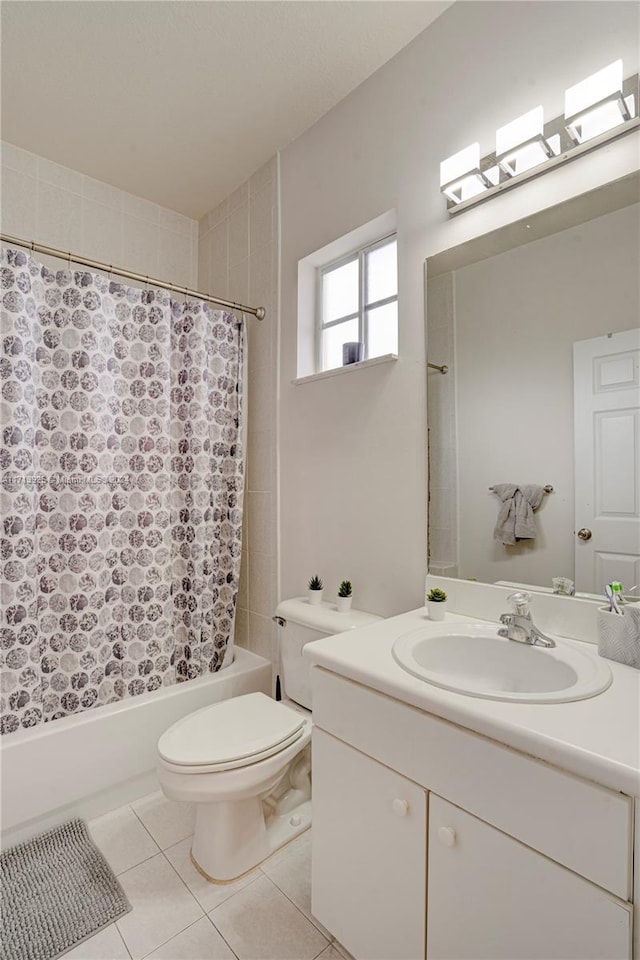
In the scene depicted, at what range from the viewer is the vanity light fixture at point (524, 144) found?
122cm

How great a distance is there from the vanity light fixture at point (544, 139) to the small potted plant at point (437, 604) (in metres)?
1.14

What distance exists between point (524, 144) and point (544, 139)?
5 cm

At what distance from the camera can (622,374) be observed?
1126 mm

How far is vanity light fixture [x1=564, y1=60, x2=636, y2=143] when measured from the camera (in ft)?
3.61

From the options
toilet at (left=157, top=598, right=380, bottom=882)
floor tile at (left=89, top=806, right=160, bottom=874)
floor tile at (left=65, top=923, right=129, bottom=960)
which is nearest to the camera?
floor tile at (left=65, top=923, right=129, bottom=960)

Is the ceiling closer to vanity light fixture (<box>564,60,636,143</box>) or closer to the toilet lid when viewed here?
vanity light fixture (<box>564,60,636,143</box>)

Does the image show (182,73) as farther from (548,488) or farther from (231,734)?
(231,734)

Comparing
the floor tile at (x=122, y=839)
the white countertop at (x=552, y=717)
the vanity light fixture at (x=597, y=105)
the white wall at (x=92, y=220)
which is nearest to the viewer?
the white countertop at (x=552, y=717)

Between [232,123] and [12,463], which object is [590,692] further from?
[232,123]

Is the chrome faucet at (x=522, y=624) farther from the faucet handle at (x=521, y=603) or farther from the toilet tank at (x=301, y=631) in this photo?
the toilet tank at (x=301, y=631)

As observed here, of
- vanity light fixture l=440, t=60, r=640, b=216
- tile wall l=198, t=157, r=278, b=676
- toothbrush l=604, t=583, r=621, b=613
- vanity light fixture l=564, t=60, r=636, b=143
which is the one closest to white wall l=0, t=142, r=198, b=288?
tile wall l=198, t=157, r=278, b=676

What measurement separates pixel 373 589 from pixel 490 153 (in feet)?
4.55

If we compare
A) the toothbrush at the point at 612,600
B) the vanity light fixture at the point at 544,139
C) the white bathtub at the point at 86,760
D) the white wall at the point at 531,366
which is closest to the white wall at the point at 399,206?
the vanity light fixture at the point at 544,139

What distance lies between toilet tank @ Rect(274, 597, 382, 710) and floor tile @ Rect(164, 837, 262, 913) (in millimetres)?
516
